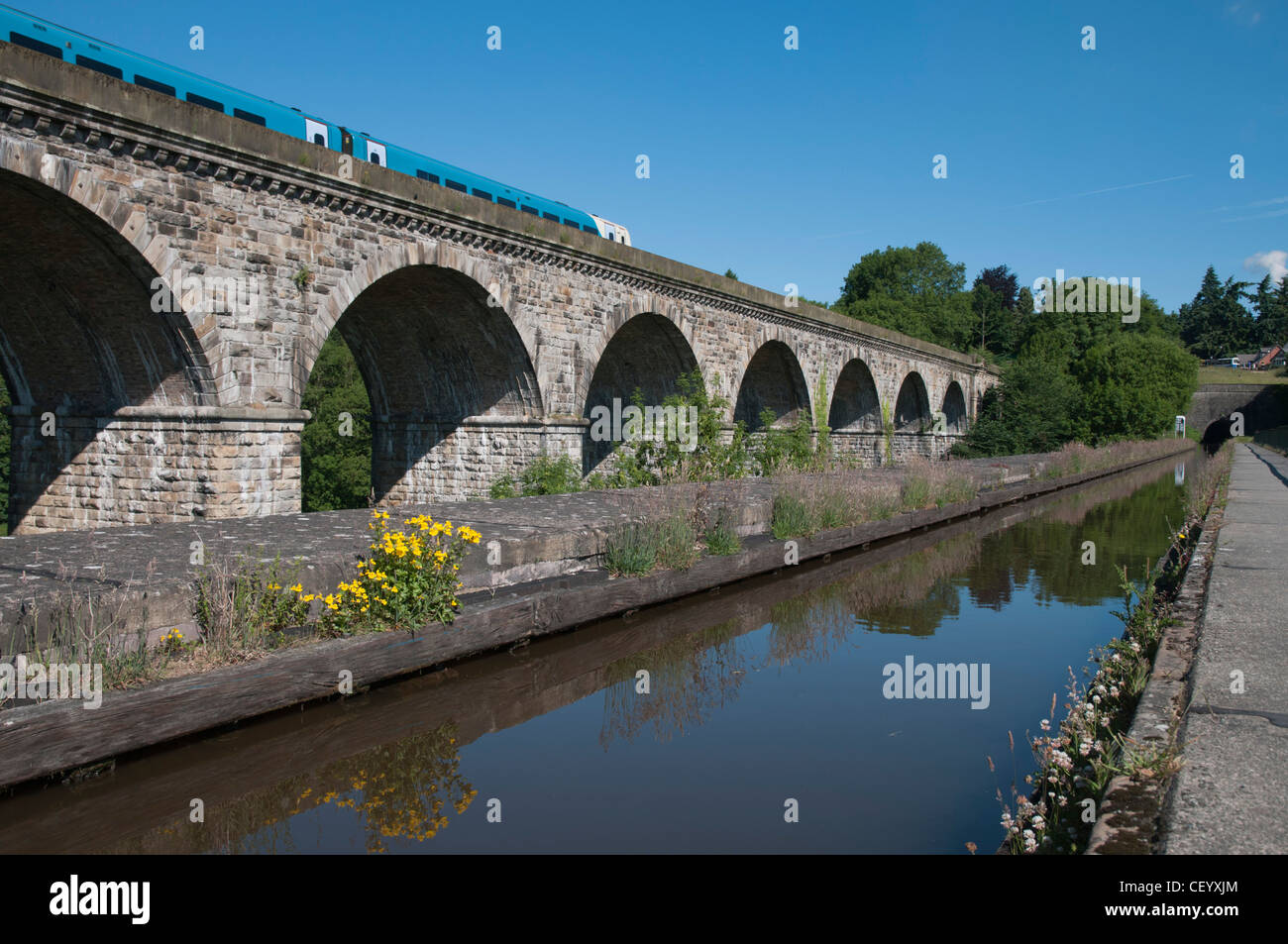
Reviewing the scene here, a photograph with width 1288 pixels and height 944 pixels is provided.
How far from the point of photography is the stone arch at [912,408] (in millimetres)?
34594

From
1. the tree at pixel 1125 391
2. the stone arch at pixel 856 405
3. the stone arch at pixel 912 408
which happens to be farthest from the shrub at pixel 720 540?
the tree at pixel 1125 391

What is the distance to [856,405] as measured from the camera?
30.0m

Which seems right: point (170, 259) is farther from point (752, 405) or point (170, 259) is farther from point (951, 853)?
point (752, 405)

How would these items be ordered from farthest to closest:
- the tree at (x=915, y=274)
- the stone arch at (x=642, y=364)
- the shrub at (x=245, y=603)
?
the tree at (x=915, y=274) → the stone arch at (x=642, y=364) → the shrub at (x=245, y=603)

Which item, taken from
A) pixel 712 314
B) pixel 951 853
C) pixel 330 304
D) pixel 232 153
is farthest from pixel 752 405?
pixel 951 853

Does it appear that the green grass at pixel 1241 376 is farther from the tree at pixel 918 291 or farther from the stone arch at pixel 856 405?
the stone arch at pixel 856 405

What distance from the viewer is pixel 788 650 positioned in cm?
639

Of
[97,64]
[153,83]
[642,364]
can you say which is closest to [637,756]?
[97,64]

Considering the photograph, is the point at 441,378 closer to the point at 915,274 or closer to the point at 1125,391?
the point at 1125,391

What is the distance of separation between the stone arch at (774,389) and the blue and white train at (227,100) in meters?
7.28

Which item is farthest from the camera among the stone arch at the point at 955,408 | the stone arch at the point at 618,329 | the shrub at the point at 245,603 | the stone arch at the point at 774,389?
the stone arch at the point at 955,408

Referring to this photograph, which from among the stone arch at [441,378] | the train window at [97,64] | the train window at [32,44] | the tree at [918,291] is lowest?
the stone arch at [441,378]

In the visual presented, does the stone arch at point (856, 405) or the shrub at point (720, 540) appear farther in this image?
the stone arch at point (856, 405)

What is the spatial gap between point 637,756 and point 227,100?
1141 cm
